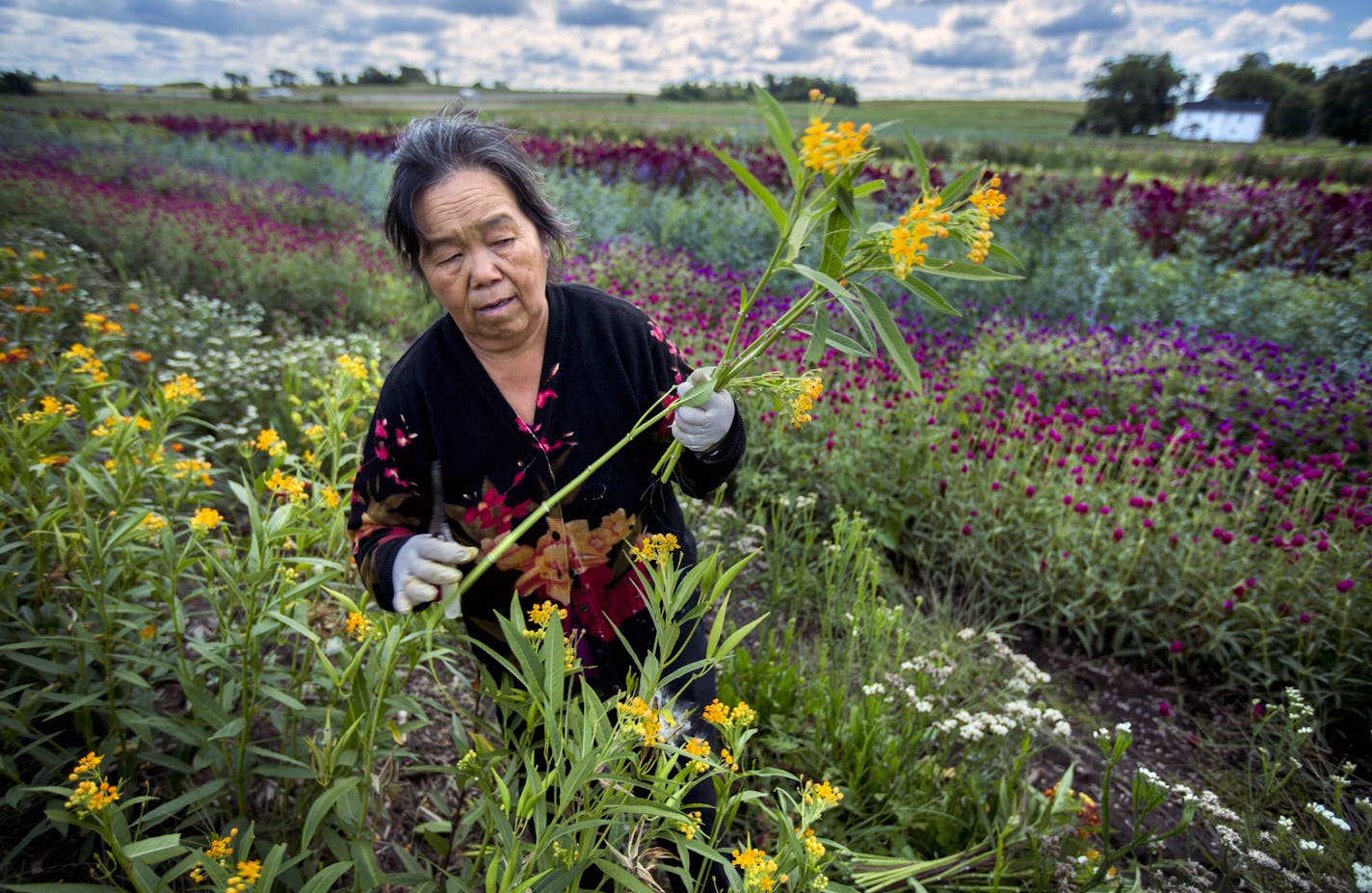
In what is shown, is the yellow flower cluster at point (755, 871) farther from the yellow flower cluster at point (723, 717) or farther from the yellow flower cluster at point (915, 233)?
the yellow flower cluster at point (915, 233)

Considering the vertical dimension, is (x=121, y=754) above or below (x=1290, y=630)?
above

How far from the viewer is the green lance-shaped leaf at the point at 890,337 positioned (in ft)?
2.49

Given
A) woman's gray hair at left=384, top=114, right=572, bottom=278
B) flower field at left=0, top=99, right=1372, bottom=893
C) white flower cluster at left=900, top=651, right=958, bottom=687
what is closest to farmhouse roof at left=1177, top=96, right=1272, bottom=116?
flower field at left=0, top=99, right=1372, bottom=893

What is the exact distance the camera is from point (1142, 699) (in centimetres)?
273

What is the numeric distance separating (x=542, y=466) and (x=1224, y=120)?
33030mm

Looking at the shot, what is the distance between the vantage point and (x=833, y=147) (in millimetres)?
748

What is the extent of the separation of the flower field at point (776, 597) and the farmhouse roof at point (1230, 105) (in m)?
20.8

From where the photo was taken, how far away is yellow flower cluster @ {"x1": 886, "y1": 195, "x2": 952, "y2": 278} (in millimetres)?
763

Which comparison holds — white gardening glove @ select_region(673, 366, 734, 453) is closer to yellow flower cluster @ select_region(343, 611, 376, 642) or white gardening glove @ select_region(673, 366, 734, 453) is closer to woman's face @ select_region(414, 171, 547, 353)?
woman's face @ select_region(414, 171, 547, 353)

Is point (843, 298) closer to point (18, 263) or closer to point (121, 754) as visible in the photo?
point (121, 754)

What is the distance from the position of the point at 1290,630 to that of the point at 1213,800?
1415mm

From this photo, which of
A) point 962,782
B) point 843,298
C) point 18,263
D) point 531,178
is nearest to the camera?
point 843,298

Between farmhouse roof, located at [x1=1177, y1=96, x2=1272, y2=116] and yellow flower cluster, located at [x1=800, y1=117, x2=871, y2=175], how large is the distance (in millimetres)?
26895

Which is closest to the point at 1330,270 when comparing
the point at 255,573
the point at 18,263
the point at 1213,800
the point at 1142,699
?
the point at 1142,699
